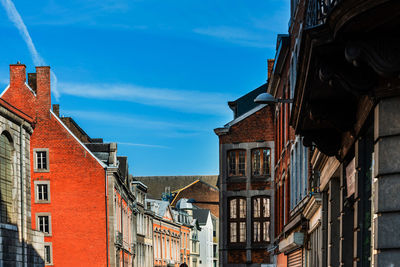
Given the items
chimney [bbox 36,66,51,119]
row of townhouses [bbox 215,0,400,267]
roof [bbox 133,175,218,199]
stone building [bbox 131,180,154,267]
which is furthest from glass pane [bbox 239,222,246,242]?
roof [bbox 133,175,218,199]

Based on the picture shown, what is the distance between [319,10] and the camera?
25.6 ft

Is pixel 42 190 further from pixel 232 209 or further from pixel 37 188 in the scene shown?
pixel 232 209

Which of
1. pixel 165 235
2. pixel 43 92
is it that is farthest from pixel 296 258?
pixel 165 235

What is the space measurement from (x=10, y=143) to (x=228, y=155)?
43.5 ft

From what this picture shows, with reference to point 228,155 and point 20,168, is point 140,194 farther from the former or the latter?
point 228,155

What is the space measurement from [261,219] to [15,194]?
14965mm

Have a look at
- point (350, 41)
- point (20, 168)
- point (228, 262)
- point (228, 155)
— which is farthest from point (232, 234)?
point (350, 41)

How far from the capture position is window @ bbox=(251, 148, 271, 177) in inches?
1487

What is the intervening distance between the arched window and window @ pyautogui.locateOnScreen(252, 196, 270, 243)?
14.4m

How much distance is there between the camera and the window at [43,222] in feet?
160

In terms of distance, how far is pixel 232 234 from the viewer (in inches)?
1490

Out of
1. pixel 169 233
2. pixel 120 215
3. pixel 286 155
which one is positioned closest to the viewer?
pixel 286 155

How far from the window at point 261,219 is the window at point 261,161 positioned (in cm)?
138

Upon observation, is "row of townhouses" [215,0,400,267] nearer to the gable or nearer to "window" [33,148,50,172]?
"window" [33,148,50,172]
